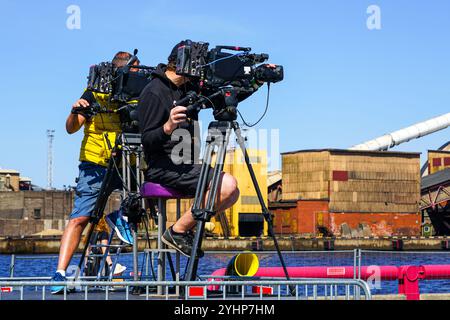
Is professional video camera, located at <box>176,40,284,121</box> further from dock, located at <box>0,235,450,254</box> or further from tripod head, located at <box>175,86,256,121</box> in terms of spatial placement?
dock, located at <box>0,235,450,254</box>

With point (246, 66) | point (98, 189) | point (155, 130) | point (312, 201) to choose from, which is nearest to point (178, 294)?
point (155, 130)

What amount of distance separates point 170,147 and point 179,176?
0.25 metres

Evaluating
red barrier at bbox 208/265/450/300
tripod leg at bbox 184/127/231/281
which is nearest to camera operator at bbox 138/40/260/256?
tripod leg at bbox 184/127/231/281

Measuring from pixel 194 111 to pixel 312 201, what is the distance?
88265 millimetres

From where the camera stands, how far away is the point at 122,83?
951 centimetres

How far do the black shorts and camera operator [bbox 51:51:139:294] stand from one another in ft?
5.30

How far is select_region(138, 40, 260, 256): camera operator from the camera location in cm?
738

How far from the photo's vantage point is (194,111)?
754cm

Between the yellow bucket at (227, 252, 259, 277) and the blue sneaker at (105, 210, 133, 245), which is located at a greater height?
the blue sneaker at (105, 210, 133, 245)

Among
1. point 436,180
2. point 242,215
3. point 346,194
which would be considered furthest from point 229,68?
point 436,180

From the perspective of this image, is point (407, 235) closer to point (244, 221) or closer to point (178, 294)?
point (244, 221)

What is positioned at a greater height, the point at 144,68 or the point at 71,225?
the point at 144,68

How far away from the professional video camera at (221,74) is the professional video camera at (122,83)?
188 centimetres

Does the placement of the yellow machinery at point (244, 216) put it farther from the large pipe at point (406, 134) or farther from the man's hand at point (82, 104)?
the man's hand at point (82, 104)
